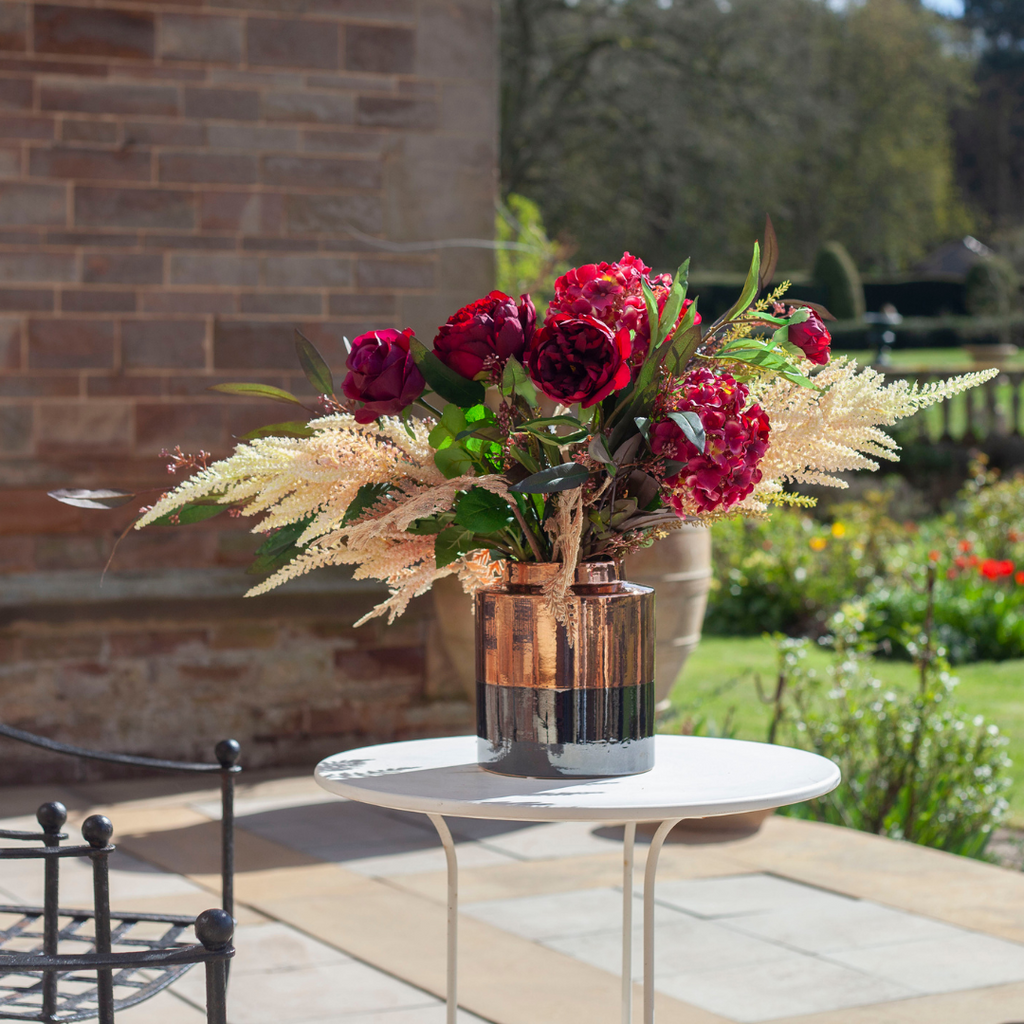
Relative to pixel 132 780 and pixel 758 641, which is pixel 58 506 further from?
pixel 758 641

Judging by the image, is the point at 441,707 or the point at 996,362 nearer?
the point at 441,707

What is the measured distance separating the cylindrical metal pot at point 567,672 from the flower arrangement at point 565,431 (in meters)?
0.05

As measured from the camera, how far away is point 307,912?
12.3 ft

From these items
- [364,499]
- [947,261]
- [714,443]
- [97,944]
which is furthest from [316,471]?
[947,261]

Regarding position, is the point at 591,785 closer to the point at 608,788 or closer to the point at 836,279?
the point at 608,788

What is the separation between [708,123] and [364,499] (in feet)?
63.2

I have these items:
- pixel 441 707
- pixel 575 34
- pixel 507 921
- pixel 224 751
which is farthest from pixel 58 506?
pixel 575 34

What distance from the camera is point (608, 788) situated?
197cm

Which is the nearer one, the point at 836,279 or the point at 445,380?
the point at 445,380

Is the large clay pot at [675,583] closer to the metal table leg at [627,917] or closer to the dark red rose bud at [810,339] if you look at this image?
the metal table leg at [627,917]

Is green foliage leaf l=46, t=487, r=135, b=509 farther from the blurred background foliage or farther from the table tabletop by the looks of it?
the blurred background foliage

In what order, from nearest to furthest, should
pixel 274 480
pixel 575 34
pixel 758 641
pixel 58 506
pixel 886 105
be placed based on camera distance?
1. pixel 274 480
2. pixel 58 506
3. pixel 758 641
4. pixel 575 34
5. pixel 886 105

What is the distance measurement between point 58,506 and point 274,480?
11.9 feet

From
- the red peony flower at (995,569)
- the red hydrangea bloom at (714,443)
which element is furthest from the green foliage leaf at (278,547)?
the red peony flower at (995,569)
